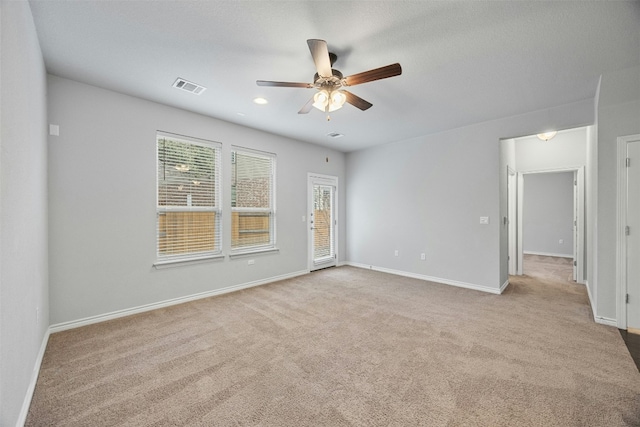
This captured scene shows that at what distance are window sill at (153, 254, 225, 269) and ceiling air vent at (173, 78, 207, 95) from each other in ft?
7.50

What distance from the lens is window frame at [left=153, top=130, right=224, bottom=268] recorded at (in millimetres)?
3676

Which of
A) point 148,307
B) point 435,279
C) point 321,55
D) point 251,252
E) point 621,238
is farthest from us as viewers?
point 435,279

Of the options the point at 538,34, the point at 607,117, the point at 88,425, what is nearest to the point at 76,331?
the point at 88,425

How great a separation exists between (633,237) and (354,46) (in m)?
3.62

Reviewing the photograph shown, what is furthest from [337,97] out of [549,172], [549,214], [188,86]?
[549,214]

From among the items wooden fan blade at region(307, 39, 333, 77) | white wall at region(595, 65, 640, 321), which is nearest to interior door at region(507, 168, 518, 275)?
white wall at region(595, 65, 640, 321)

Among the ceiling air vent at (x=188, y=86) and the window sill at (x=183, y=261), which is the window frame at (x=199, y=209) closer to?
the window sill at (x=183, y=261)

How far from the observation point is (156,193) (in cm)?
364

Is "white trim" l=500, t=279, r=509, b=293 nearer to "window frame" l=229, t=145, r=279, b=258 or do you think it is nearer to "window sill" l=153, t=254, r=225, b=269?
"window frame" l=229, t=145, r=279, b=258

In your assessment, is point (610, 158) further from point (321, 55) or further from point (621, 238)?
point (321, 55)

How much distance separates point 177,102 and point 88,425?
3.49m

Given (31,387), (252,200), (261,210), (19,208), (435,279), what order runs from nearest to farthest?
(19,208) < (31,387) < (252,200) < (261,210) < (435,279)

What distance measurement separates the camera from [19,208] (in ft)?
5.60

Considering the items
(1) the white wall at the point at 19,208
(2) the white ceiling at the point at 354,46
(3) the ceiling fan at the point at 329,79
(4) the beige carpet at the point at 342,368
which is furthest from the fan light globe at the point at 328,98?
(4) the beige carpet at the point at 342,368
